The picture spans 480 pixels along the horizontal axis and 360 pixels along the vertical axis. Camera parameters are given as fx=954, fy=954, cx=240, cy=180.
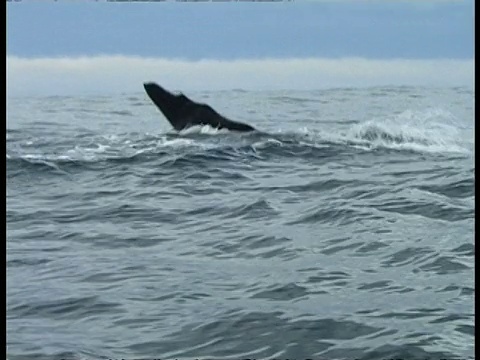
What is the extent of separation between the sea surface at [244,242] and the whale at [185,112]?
1.16 feet

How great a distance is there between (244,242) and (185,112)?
860 centimetres

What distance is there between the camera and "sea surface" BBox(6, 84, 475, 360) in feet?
23.5

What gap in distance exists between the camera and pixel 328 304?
7.83m

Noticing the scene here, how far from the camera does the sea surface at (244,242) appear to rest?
7.17 meters

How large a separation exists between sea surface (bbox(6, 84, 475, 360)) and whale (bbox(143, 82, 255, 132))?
1.16ft

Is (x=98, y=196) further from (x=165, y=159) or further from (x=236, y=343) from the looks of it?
(x=236, y=343)

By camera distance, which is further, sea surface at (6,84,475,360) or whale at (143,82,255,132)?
whale at (143,82,255,132)

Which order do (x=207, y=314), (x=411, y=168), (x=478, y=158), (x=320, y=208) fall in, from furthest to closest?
1. (x=411, y=168)
2. (x=320, y=208)
3. (x=207, y=314)
4. (x=478, y=158)

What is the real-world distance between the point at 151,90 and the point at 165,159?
12.0 ft

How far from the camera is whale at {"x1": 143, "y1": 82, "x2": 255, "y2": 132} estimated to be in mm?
18078

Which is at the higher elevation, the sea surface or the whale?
the whale

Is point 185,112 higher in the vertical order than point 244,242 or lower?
higher

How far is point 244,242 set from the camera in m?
10.1

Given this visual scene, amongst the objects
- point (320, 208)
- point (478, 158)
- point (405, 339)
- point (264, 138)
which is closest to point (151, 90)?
point (264, 138)
